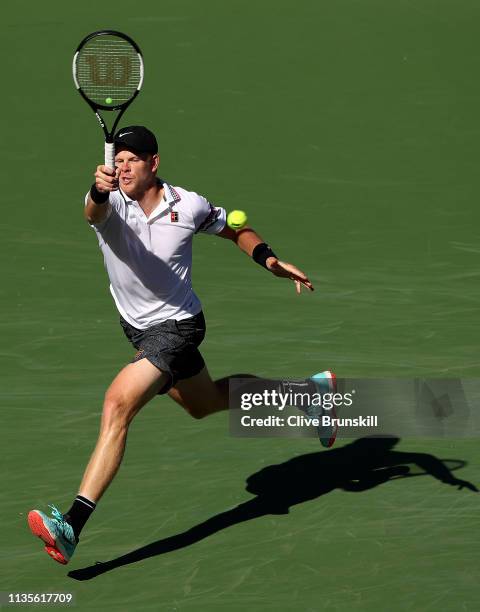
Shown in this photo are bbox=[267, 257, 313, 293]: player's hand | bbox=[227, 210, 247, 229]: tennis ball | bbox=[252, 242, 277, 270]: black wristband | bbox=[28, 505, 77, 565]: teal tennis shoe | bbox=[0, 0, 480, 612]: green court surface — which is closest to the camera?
bbox=[28, 505, 77, 565]: teal tennis shoe

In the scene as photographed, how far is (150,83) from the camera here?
15.4 m

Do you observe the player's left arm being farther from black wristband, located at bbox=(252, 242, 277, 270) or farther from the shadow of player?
the shadow of player

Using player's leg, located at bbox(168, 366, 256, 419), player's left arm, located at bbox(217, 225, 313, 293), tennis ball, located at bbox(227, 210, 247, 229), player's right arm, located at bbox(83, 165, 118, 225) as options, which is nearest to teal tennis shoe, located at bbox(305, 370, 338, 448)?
player's leg, located at bbox(168, 366, 256, 419)

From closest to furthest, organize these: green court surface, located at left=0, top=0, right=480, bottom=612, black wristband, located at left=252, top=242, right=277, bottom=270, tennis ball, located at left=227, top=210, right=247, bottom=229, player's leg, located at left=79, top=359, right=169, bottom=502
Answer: player's leg, located at left=79, top=359, right=169, bottom=502
green court surface, located at left=0, top=0, right=480, bottom=612
black wristband, located at left=252, top=242, right=277, bottom=270
tennis ball, located at left=227, top=210, right=247, bottom=229

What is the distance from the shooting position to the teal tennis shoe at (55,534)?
6.91 meters

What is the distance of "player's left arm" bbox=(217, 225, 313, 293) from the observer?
8055 millimetres

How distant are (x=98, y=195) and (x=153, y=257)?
2.42ft

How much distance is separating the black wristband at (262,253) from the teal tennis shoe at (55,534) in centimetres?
207

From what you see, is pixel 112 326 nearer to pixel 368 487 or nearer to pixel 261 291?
pixel 261 291

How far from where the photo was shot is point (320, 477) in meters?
8.65

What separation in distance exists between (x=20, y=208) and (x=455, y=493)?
670cm

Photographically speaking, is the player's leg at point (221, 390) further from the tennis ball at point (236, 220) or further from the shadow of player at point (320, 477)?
the tennis ball at point (236, 220)

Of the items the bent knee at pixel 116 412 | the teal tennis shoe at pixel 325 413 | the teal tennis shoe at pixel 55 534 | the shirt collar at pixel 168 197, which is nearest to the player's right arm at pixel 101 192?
the shirt collar at pixel 168 197

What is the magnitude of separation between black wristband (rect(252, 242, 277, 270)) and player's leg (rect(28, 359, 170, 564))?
1132mm
